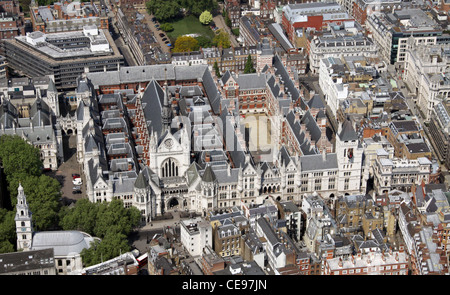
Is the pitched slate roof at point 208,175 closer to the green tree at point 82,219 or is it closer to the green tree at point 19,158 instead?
the green tree at point 82,219

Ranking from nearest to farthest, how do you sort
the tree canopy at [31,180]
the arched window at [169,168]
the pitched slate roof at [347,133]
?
the tree canopy at [31,180] < the pitched slate roof at [347,133] < the arched window at [169,168]

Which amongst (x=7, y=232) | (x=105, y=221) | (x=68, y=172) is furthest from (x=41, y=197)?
(x=68, y=172)

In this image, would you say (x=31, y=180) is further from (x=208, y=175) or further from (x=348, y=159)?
(x=348, y=159)

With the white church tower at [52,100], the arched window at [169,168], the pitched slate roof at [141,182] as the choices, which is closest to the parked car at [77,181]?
the arched window at [169,168]

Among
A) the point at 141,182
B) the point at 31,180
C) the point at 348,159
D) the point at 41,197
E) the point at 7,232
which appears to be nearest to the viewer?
the point at 7,232

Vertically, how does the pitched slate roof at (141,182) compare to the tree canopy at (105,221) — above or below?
above

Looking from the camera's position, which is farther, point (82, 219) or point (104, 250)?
point (82, 219)

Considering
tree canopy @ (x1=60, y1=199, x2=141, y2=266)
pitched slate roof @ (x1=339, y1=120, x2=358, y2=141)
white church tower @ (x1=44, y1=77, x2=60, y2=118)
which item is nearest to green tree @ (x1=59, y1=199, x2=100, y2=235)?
tree canopy @ (x1=60, y1=199, x2=141, y2=266)
